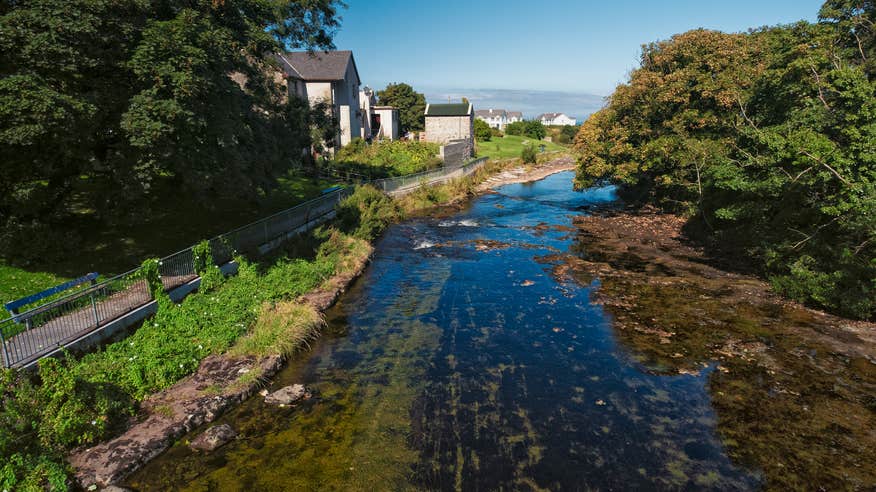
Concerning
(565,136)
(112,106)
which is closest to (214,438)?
(112,106)

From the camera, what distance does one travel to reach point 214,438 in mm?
10695

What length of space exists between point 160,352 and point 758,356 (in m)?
17.5

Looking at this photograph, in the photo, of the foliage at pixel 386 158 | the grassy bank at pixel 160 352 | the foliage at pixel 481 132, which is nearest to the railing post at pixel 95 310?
the grassy bank at pixel 160 352

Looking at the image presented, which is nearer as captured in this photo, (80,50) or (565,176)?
(80,50)

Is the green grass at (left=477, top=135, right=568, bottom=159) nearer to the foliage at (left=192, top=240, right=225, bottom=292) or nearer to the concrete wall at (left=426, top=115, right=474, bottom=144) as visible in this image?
the concrete wall at (left=426, top=115, right=474, bottom=144)

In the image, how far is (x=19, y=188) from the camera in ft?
44.7

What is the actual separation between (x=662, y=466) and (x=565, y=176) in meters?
61.0

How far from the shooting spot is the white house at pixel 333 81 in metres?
50.9

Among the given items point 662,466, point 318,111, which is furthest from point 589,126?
point 662,466

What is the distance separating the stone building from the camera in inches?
2830

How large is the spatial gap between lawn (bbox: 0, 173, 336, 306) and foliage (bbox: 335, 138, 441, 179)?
19.3 m

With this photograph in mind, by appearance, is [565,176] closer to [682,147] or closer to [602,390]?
[682,147]

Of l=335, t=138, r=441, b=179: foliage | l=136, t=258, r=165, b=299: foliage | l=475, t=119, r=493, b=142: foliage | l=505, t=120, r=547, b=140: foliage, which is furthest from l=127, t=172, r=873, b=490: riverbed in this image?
l=505, t=120, r=547, b=140: foliage

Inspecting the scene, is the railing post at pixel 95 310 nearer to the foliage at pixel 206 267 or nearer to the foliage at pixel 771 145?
the foliage at pixel 206 267
